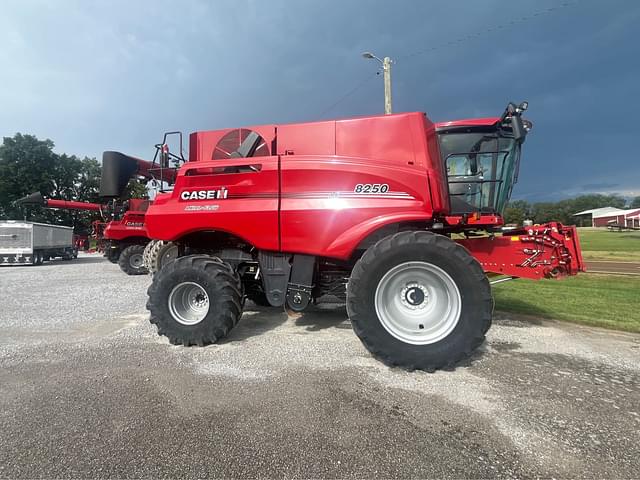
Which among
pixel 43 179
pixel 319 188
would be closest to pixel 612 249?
pixel 319 188

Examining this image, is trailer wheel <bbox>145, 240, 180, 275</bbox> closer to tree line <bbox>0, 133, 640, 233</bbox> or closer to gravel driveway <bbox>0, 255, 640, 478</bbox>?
gravel driveway <bbox>0, 255, 640, 478</bbox>

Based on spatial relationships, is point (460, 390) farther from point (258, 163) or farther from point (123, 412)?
point (258, 163)

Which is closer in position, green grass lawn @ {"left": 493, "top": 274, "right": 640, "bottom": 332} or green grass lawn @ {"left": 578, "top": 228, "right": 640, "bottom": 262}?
green grass lawn @ {"left": 493, "top": 274, "right": 640, "bottom": 332}

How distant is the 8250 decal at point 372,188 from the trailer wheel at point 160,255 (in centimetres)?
518

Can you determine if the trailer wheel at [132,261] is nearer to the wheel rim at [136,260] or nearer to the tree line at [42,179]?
the wheel rim at [136,260]

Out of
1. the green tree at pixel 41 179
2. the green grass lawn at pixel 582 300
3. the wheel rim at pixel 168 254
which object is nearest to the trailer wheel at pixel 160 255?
the wheel rim at pixel 168 254

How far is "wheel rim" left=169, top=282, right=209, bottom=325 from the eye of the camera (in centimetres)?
389

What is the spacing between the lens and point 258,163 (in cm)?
384

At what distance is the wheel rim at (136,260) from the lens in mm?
11698

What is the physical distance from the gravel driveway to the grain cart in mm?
489

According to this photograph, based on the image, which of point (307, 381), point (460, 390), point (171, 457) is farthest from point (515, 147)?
point (171, 457)

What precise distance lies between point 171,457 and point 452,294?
2.69 metres

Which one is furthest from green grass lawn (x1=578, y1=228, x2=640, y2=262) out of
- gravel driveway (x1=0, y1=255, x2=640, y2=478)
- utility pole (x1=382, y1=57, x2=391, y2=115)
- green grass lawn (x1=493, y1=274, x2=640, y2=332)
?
gravel driveway (x1=0, y1=255, x2=640, y2=478)

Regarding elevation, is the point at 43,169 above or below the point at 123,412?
above
